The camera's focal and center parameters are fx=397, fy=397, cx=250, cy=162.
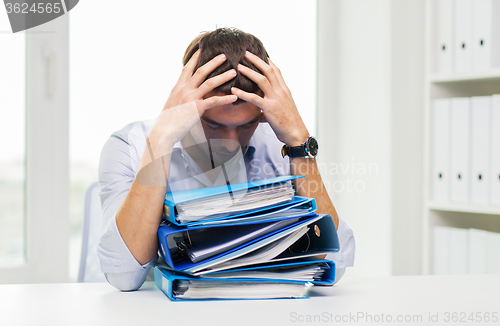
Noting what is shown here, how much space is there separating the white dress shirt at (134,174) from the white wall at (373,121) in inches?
35.1

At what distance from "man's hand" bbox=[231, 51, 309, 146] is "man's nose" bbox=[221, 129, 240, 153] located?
7 centimetres

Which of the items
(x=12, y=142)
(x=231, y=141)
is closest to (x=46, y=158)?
(x=12, y=142)

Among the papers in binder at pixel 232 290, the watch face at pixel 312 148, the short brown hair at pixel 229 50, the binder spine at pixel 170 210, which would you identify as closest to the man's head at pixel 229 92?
the short brown hair at pixel 229 50

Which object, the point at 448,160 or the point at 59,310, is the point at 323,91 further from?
the point at 59,310

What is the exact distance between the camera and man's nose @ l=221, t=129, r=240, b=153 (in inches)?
31.8

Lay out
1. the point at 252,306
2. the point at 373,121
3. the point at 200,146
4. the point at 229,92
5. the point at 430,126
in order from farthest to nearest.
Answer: the point at 373,121, the point at 430,126, the point at 200,146, the point at 229,92, the point at 252,306

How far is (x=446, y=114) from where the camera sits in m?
1.48

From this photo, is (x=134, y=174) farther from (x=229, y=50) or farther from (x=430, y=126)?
(x=430, y=126)

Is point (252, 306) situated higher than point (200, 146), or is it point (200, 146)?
point (200, 146)

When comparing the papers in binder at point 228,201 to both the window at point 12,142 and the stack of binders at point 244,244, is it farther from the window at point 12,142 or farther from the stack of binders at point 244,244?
the window at point 12,142

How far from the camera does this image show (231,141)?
83 centimetres

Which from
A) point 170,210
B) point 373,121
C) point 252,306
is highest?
point 373,121

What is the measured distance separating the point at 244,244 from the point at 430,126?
1253mm

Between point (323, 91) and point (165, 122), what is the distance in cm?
137
